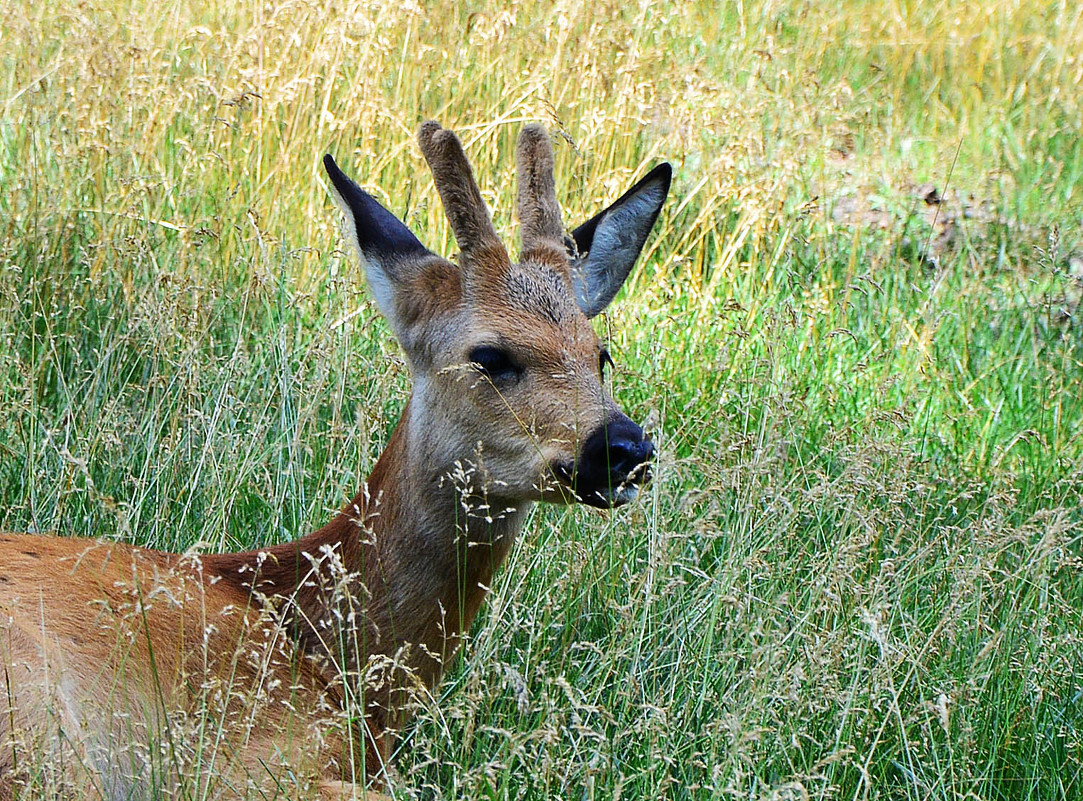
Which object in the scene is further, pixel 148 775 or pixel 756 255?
pixel 756 255

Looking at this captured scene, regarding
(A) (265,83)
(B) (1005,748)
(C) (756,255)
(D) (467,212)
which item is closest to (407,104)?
(A) (265,83)

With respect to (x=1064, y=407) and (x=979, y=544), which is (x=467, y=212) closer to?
(x=979, y=544)

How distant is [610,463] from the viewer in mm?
3271

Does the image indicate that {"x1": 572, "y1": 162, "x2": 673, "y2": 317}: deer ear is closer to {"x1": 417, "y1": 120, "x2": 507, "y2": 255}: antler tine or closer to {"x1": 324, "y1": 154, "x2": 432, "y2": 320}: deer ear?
{"x1": 417, "y1": 120, "x2": 507, "y2": 255}: antler tine

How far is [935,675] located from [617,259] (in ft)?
4.89

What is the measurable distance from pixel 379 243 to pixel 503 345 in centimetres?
50

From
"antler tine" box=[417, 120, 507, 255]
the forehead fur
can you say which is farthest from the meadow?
"antler tine" box=[417, 120, 507, 255]

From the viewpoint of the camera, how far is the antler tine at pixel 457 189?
3643 millimetres

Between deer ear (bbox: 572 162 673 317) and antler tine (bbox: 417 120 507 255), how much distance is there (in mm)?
420

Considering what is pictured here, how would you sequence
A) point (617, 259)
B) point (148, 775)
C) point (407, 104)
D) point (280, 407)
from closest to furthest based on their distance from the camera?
point (148, 775), point (617, 259), point (280, 407), point (407, 104)

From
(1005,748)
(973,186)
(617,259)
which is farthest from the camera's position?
(973,186)

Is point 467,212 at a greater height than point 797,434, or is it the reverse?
point 467,212

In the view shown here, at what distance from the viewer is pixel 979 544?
3783 millimetres

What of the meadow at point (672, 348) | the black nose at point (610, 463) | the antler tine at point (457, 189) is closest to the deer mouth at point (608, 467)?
the black nose at point (610, 463)
